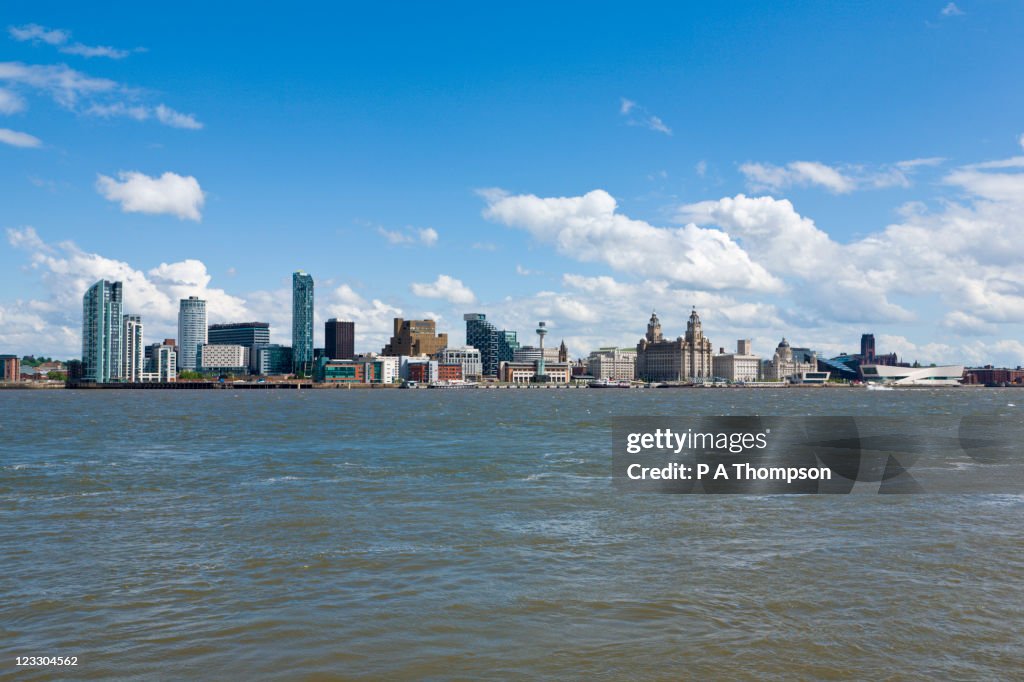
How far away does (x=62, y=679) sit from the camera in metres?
13.2

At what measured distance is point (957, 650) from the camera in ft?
47.5

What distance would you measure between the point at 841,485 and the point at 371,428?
5277 cm

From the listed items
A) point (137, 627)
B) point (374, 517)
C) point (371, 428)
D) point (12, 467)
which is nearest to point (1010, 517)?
point (374, 517)

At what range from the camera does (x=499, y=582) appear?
19.0 metres

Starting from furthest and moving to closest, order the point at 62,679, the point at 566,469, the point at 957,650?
the point at 566,469 → the point at 957,650 → the point at 62,679

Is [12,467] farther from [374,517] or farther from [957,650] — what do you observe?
[957,650]

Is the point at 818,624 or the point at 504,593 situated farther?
the point at 504,593

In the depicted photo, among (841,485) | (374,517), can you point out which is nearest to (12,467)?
(374,517)

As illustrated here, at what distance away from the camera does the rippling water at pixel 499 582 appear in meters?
14.2

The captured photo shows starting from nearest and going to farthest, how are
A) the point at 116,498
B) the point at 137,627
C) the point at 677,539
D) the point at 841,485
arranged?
the point at 137,627 → the point at 677,539 → the point at 116,498 → the point at 841,485

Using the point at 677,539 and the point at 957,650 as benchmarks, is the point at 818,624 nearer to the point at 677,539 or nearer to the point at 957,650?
the point at 957,650

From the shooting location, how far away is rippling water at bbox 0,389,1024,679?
14219mm

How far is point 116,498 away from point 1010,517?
32.1 meters

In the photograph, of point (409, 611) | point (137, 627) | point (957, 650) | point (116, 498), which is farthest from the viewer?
point (116, 498)
